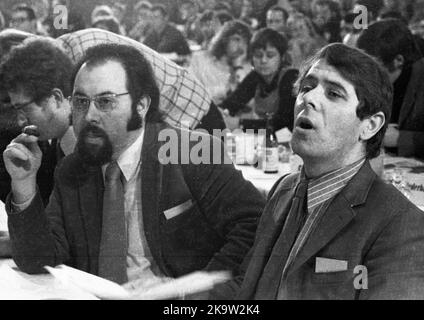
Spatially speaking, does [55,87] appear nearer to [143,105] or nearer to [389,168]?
[143,105]

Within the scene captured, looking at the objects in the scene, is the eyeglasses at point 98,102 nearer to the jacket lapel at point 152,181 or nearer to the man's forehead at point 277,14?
the jacket lapel at point 152,181

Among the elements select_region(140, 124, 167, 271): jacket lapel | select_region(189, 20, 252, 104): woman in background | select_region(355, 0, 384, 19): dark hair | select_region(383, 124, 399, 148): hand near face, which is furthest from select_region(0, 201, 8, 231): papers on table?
select_region(355, 0, 384, 19): dark hair

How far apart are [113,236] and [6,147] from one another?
545 mm

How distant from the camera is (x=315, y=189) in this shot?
6.35 ft

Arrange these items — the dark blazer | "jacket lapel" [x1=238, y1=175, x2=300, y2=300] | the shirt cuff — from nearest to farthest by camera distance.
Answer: the dark blazer, "jacket lapel" [x1=238, y1=175, x2=300, y2=300], the shirt cuff

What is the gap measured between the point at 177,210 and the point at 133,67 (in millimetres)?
573

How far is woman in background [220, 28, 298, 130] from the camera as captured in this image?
2.22 meters

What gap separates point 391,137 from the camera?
2195mm

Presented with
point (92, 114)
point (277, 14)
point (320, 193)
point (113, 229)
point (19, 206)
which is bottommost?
point (113, 229)

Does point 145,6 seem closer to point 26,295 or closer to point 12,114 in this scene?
point 12,114

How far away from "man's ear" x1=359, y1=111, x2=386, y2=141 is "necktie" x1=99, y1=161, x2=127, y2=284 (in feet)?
3.04

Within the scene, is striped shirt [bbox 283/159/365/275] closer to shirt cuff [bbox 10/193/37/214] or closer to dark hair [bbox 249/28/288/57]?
dark hair [bbox 249/28/288/57]

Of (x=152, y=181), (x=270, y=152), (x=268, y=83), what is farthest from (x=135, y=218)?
(x=268, y=83)

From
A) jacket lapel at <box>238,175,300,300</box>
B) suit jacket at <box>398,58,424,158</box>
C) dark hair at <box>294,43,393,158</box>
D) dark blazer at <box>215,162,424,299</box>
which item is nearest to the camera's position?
dark blazer at <box>215,162,424,299</box>
